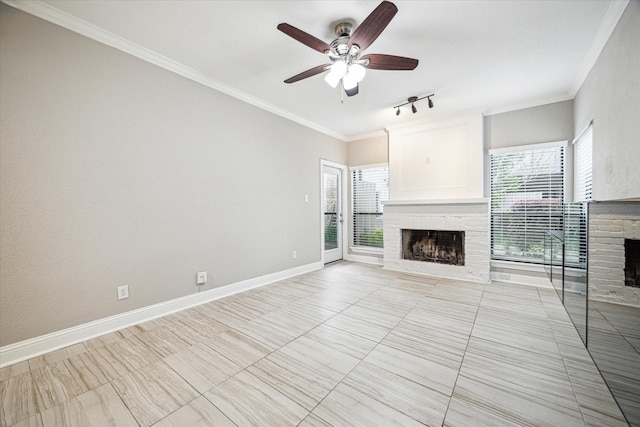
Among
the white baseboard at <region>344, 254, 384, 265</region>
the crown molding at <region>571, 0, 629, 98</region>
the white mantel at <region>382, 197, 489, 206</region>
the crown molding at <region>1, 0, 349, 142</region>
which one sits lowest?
the white baseboard at <region>344, 254, 384, 265</region>

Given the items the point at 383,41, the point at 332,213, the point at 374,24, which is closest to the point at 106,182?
the point at 374,24

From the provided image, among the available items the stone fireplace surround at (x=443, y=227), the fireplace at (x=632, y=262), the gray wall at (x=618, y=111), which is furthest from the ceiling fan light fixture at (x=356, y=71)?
the stone fireplace surround at (x=443, y=227)

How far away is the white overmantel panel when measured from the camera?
13.4ft

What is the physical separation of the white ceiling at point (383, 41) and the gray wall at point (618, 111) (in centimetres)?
20

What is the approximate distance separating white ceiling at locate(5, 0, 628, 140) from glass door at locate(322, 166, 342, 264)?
1967 millimetres

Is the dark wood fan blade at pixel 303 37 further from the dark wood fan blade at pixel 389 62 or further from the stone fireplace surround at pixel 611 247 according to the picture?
the stone fireplace surround at pixel 611 247

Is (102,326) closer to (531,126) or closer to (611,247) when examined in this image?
(611,247)

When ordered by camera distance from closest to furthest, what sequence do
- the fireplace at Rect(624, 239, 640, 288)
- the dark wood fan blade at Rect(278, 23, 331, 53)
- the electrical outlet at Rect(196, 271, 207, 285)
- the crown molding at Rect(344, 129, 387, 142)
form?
the fireplace at Rect(624, 239, 640, 288) < the dark wood fan blade at Rect(278, 23, 331, 53) < the electrical outlet at Rect(196, 271, 207, 285) < the crown molding at Rect(344, 129, 387, 142)

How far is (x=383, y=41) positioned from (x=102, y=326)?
150 inches

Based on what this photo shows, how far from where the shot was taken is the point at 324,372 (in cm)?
178

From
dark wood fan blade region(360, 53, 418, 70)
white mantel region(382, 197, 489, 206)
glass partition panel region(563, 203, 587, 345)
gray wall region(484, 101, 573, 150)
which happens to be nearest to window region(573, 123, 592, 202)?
gray wall region(484, 101, 573, 150)

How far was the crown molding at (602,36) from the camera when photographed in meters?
1.96

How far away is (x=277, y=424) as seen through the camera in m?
1.35

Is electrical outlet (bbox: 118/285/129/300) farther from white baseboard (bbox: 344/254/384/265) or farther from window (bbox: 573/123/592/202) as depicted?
window (bbox: 573/123/592/202)
